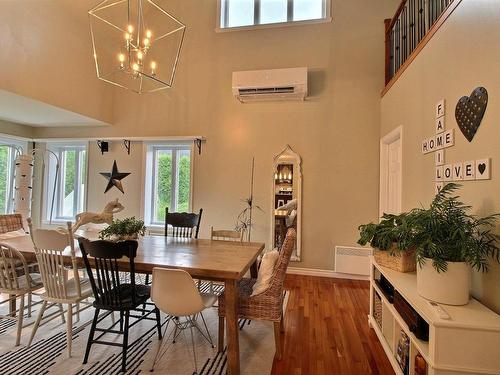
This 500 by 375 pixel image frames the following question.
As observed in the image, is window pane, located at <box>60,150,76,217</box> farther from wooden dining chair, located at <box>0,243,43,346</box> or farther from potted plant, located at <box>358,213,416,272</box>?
potted plant, located at <box>358,213,416,272</box>

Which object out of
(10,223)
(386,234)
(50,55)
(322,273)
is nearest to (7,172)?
(10,223)

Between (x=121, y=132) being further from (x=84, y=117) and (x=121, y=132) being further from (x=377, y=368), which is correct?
(x=377, y=368)

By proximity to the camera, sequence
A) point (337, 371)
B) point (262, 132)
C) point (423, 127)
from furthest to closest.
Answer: point (262, 132) < point (423, 127) < point (337, 371)

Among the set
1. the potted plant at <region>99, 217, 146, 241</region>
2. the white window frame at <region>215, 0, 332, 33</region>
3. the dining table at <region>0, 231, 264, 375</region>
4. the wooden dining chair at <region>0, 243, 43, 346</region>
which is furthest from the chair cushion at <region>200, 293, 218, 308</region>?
the white window frame at <region>215, 0, 332, 33</region>

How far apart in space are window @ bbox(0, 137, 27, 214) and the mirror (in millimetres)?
4784

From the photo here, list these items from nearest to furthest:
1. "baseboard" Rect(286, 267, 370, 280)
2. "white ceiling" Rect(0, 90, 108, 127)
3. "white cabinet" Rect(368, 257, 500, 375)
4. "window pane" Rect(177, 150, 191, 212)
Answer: "white cabinet" Rect(368, 257, 500, 375) < "white ceiling" Rect(0, 90, 108, 127) < "baseboard" Rect(286, 267, 370, 280) < "window pane" Rect(177, 150, 191, 212)

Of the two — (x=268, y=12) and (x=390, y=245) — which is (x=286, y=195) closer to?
(x=390, y=245)

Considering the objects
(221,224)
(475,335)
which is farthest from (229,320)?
(221,224)

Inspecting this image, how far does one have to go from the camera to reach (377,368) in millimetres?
2180

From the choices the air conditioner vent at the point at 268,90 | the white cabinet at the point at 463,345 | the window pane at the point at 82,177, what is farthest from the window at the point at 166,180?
the white cabinet at the point at 463,345

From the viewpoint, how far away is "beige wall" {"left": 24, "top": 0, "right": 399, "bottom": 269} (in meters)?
4.26

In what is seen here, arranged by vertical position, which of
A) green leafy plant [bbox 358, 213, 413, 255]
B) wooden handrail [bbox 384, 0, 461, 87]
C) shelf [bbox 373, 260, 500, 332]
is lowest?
shelf [bbox 373, 260, 500, 332]

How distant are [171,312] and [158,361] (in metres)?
0.52

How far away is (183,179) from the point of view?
199 inches
